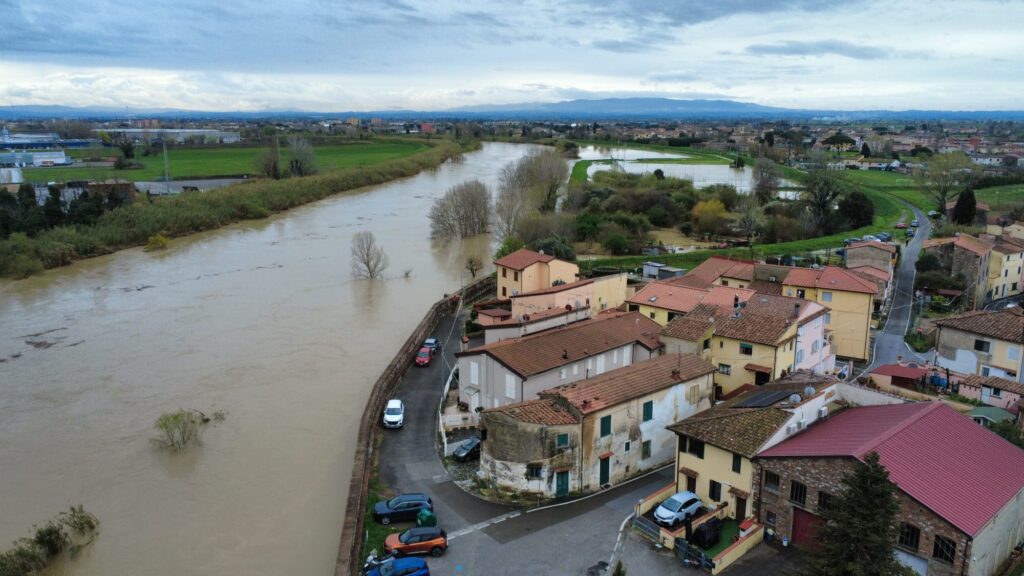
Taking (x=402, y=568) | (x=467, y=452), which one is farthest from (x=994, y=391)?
(x=402, y=568)

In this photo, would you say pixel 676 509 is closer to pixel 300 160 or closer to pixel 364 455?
pixel 364 455

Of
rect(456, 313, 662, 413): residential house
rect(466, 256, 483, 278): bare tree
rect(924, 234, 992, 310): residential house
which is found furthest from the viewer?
rect(466, 256, 483, 278): bare tree

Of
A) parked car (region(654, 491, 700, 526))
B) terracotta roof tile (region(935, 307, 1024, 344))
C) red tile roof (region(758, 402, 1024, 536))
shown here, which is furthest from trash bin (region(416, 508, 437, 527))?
terracotta roof tile (region(935, 307, 1024, 344))

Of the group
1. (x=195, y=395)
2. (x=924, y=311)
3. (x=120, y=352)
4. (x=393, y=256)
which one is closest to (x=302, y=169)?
(x=393, y=256)

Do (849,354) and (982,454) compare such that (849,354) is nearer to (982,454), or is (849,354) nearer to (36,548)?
(982,454)

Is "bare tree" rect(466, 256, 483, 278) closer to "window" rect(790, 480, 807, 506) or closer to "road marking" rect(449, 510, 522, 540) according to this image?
"road marking" rect(449, 510, 522, 540)

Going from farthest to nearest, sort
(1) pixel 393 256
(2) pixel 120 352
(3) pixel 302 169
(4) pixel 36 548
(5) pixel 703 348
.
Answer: (3) pixel 302 169
(1) pixel 393 256
(2) pixel 120 352
(5) pixel 703 348
(4) pixel 36 548
